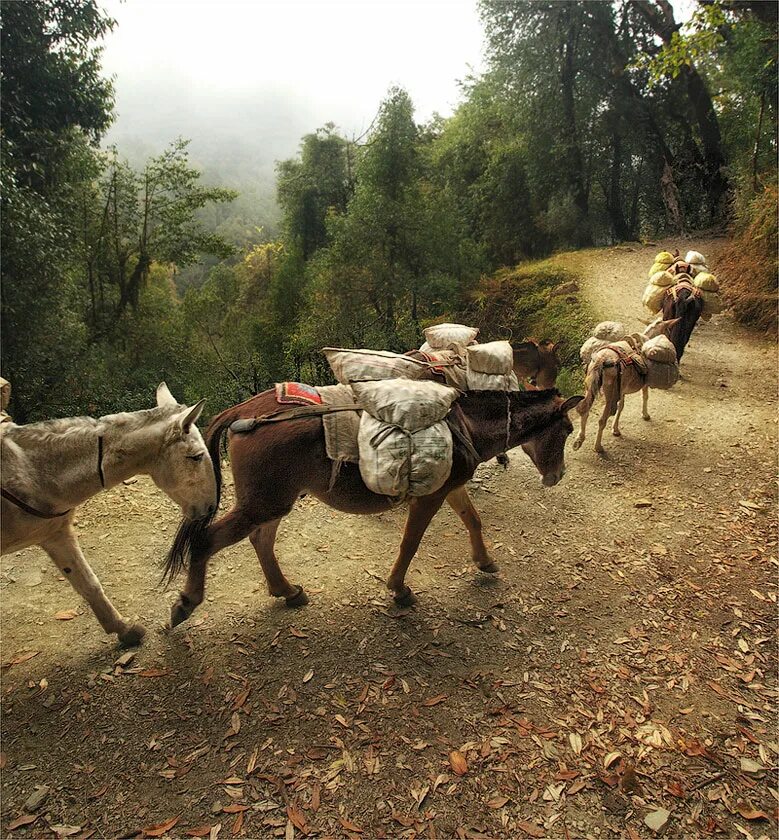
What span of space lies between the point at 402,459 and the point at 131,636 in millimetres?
2452

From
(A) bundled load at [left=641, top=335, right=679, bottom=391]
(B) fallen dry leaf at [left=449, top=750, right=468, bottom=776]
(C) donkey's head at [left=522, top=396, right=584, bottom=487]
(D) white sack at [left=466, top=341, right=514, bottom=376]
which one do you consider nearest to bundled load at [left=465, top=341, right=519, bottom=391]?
(D) white sack at [left=466, top=341, right=514, bottom=376]

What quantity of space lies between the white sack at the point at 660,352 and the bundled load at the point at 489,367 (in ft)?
12.0

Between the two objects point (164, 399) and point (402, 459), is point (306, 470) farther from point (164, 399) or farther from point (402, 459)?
point (164, 399)

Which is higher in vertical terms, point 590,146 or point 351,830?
point 590,146

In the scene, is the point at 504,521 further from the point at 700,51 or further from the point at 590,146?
the point at 590,146

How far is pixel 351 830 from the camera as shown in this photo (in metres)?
2.36

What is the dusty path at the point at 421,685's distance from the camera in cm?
248

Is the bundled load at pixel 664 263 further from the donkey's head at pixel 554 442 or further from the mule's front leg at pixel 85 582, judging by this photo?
the mule's front leg at pixel 85 582

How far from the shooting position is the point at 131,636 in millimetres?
3441

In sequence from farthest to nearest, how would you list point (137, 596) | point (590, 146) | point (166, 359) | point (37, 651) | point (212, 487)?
1. point (590, 146)
2. point (166, 359)
3. point (137, 596)
4. point (37, 651)
5. point (212, 487)

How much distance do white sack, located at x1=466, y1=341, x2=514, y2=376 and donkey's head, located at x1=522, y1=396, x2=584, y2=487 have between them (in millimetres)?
575

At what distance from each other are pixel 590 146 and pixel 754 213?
29.9ft

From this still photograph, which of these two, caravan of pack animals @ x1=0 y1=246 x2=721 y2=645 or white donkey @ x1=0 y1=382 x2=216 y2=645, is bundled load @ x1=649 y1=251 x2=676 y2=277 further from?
white donkey @ x1=0 y1=382 x2=216 y2=645

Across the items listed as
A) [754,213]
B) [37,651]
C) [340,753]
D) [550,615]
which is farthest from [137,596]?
[754,213]
